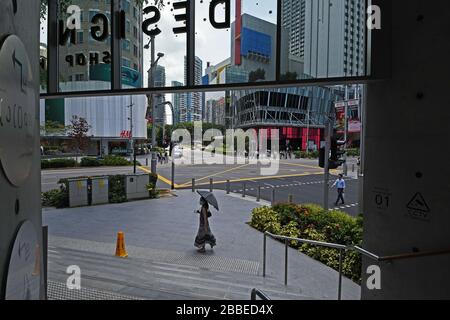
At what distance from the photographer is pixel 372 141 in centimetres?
469

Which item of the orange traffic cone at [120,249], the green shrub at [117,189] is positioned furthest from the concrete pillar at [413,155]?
the green shrub at [117,189]

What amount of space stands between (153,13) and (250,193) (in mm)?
14924

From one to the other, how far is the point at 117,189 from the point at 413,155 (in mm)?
14055

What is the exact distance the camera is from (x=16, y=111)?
2.24 m

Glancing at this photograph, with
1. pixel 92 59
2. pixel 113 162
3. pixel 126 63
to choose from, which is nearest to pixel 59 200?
pixel 92 59

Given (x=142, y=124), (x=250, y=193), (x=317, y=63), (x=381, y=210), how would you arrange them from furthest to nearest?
1. (x=142, y=124)
2. (x=250, y=193)
3. (x=317, y=63)
4. (x=381, y=210)

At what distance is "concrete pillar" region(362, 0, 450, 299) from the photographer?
12.2 feet

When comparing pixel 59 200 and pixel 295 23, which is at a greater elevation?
pixel 295 23

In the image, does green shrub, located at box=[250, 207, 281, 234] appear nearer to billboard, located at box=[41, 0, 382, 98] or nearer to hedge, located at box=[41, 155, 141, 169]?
billboard, located at box=[41, 0, 382, 98]

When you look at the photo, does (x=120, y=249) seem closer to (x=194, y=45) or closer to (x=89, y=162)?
(x=194, y=45)

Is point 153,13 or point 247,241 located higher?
point 153,13

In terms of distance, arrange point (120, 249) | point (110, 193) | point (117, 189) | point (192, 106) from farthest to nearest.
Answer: point (192, 106) < point (117, 189) < point (110, 193) < point (120, 249)

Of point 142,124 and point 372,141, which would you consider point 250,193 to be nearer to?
point 372,141
